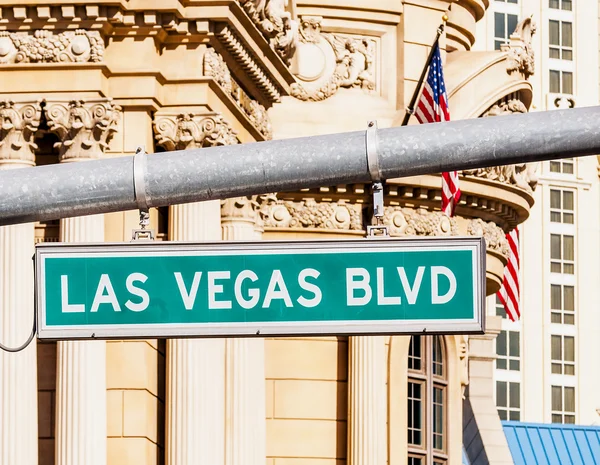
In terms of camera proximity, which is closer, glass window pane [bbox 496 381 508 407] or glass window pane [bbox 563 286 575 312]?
glass window pane [bbox 496 381 508 407]

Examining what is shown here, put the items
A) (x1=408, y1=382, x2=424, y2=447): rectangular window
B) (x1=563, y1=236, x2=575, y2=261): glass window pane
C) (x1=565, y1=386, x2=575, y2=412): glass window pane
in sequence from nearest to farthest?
(x1=408, y1=382, x2=424, y2=447): rectangular window
(x1=565, y1=386, x2=575, y2=412): glass window pane
(x1=563, y1=236, x2=575, y2=261): glass window pane

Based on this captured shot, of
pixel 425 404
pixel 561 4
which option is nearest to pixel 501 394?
pixel 561 4

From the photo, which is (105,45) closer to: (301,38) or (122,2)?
(122,2)

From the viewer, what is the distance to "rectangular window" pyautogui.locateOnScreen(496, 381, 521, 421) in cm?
11088

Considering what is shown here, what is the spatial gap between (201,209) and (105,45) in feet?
8.38

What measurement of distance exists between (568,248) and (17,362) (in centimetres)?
9121

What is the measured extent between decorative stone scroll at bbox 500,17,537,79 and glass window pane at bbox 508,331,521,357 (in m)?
69.1

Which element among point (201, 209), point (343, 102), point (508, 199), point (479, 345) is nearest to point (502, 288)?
point (508, 199)

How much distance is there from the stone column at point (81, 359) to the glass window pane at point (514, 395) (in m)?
83.6

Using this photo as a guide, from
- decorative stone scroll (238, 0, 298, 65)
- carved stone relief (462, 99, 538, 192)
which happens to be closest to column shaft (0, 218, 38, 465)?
decorative stone scroll (238, 0, 298, 65)

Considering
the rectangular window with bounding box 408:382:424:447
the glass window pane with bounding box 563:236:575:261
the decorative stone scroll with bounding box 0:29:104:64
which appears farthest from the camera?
the glass window pane with bounding box 563:236:575:261

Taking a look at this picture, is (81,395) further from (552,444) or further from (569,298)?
(569,298)

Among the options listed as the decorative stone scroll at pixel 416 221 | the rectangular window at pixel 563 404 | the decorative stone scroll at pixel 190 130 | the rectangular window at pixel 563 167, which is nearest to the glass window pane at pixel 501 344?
the rectangular window at pixel 563 404

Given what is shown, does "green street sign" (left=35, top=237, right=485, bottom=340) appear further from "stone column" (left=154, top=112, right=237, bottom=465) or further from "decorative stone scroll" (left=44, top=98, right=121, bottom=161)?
"stone column" (left=154, top=112, right=237, bottom=465)
